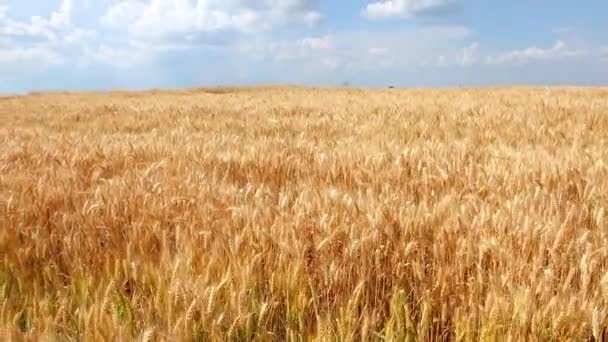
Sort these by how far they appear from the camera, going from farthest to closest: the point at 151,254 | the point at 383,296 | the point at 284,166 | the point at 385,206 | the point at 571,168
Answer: the point at 284,166, the point at 571,168, the point at 385,206, the point at 151,254, the point at 383,296

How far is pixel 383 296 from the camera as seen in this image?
172 cm

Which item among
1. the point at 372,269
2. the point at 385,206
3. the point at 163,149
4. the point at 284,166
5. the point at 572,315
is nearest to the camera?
the point at 572,315

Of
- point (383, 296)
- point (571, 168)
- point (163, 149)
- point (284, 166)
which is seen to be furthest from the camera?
point (163, 149)

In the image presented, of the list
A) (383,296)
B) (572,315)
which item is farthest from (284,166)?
(572,315)

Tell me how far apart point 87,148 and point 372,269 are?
4.12 metres

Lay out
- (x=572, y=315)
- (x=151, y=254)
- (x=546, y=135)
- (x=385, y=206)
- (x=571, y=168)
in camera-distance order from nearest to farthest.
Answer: (x=572, y=315) → (x=151, y=254) → (x=385, y=206) → (x=571, y=168) → (x=546, y=135)

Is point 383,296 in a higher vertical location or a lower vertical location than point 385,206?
lower

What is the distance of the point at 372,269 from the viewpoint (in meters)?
1.85

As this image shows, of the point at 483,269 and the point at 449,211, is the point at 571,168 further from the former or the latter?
the point at 483,269

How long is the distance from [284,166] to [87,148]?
2.38m

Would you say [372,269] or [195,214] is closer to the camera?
[372,269]

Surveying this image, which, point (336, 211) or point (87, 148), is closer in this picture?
point (336, 211)

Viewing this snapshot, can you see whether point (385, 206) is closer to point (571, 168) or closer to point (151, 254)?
point (151, 254)

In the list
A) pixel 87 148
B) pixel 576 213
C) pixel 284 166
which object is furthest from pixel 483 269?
pixel 87 148
